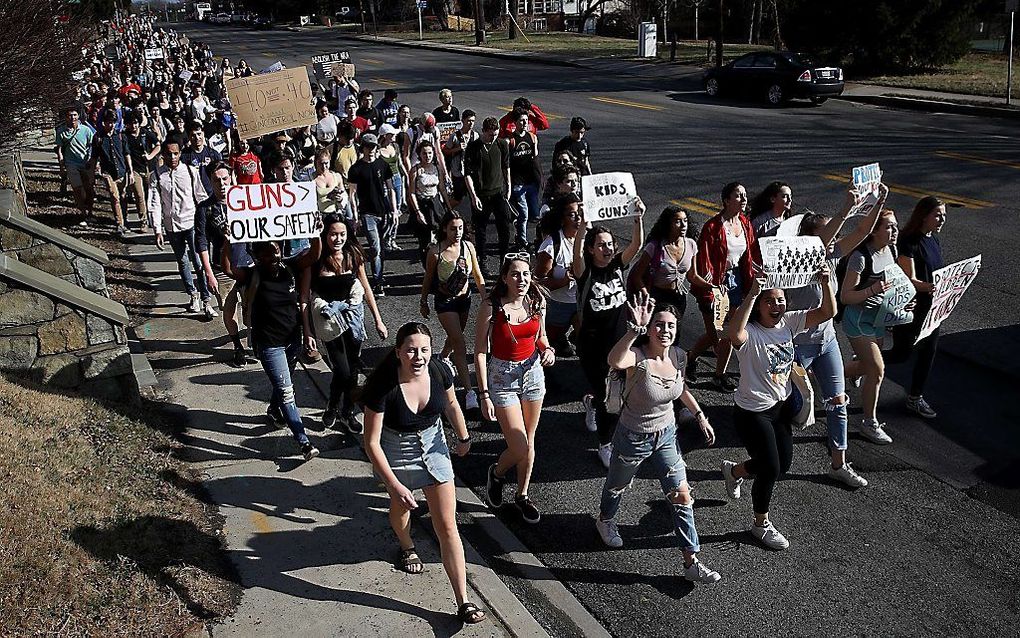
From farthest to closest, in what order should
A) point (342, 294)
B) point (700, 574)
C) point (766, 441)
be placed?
1. point (342, 294)
2. point (766, 441)
3. point (700, 574)

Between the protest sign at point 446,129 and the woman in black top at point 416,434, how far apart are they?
343 inches

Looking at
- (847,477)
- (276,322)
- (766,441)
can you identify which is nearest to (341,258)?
(276,322)

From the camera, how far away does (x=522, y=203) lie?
1170cm

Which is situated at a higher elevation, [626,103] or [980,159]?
[626,103]

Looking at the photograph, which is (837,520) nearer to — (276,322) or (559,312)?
(559,312)

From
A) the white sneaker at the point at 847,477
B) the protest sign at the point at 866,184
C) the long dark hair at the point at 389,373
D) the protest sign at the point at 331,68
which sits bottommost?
Result: the white sneaker at the point at 847,477

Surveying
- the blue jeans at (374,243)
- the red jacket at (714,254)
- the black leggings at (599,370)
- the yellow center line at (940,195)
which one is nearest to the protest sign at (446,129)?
the blue jeans at (374,243)

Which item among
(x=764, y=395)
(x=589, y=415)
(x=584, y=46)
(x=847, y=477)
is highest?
(x=584, y=46)

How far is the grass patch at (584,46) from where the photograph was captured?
38684mm

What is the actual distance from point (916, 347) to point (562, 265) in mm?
3038

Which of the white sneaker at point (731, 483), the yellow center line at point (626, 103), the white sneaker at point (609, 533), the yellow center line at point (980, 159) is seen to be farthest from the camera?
the yellow center line at point (626, 103)

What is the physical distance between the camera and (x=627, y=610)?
17.4 ft

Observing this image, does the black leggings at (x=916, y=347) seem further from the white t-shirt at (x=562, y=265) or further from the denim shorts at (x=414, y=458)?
the denim shorts at (x=414, y=458)

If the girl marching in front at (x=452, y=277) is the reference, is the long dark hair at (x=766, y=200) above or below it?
above
